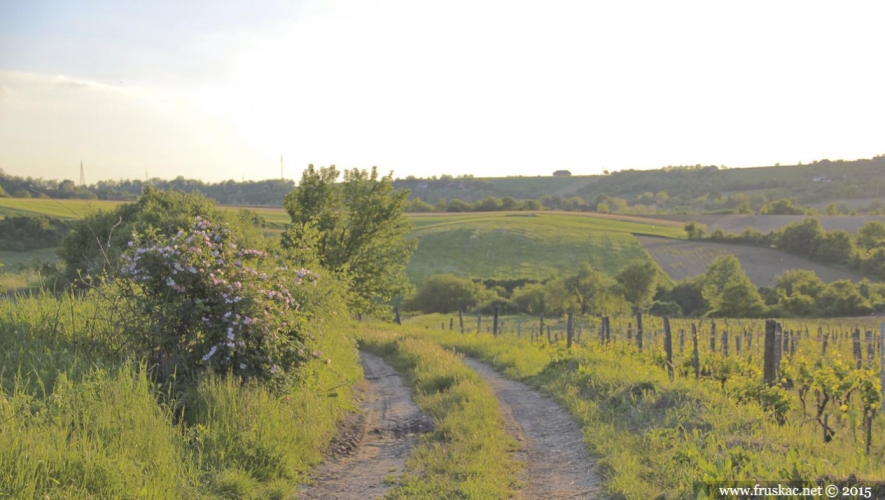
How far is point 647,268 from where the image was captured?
63844 mm

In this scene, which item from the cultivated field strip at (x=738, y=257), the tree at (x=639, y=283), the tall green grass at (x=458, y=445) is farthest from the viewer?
the cultivated field strip at (x=738, y=257)

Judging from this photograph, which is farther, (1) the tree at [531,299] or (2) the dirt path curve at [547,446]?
(1) the tree at [531,299]

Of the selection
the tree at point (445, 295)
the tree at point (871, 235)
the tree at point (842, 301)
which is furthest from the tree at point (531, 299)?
the tree at point (871, 235)

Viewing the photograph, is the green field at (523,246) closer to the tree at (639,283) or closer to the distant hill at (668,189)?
the tree at (639,283)

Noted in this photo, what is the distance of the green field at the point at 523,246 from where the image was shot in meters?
73.6

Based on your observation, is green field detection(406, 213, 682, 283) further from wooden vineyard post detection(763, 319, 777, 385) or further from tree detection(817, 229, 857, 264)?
wooden vineyard post detection(763, 319, 777, 385)

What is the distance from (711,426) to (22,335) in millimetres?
8764

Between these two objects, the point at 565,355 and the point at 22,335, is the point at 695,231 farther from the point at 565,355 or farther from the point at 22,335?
the point at 22,335

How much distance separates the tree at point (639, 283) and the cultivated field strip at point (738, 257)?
→ 6.13 meters

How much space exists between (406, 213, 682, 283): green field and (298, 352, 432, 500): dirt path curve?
5745 centimetres

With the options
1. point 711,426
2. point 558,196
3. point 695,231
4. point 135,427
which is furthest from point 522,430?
point 558,196

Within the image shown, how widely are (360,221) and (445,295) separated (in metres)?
33.1

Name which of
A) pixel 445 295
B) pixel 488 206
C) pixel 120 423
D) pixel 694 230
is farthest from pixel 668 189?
pixel 120 423

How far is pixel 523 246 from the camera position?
8194 cm
